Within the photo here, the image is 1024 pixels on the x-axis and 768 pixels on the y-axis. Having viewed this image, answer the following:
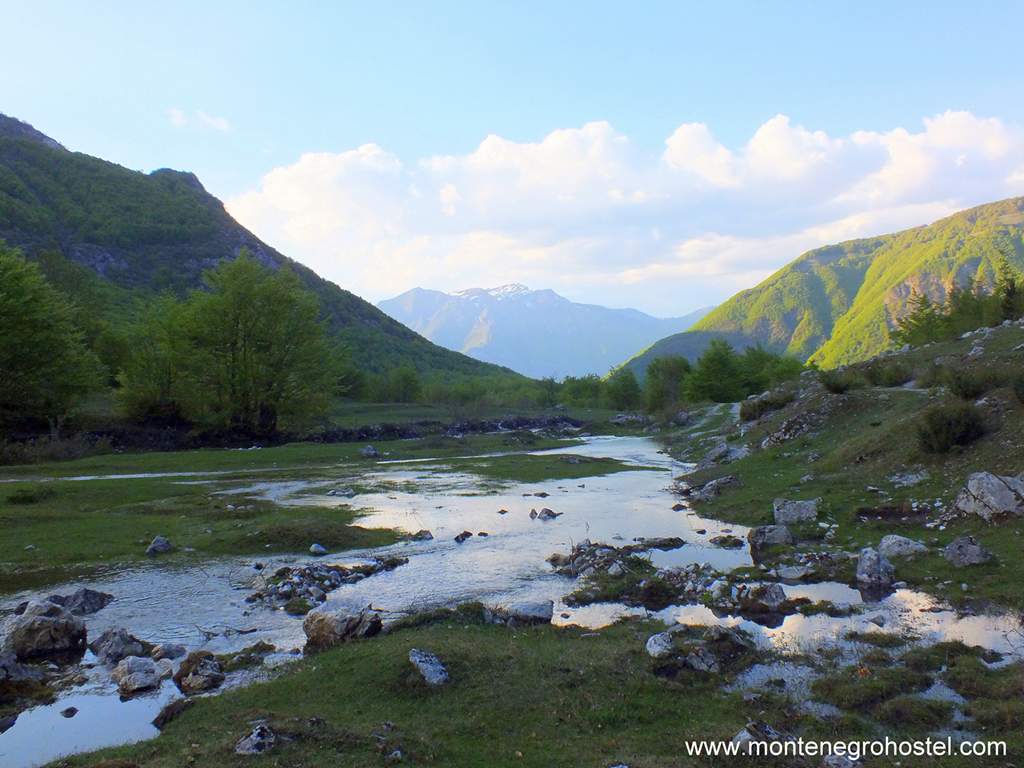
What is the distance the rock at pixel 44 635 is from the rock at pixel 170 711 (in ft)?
14.4

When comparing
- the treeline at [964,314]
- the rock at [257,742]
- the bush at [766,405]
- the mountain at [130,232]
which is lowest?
the rock at [257,742]

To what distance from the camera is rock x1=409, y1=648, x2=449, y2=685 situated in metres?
10.9

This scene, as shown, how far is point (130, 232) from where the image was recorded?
163m

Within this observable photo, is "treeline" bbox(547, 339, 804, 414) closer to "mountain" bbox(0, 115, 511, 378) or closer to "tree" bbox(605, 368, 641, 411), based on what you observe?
"tree" bbox(605, 368, 641, 411)

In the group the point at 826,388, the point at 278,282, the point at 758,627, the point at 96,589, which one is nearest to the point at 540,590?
the point at 758,627

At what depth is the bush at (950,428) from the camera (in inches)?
912

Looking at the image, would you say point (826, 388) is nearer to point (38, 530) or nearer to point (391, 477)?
point (391, 477)

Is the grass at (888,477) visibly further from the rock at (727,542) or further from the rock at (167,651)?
the rock at (167,651)

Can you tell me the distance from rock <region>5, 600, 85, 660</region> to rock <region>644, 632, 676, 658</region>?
38.3ft

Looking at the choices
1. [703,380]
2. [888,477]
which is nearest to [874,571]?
[888,477]

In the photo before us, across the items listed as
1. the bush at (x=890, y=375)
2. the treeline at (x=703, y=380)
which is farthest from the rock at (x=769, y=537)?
the treeline at (x=703, y=380)

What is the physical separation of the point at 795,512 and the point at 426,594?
12980 millimetres

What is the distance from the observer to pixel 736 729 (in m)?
9.34

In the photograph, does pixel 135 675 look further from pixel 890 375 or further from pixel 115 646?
pixel 890 375
